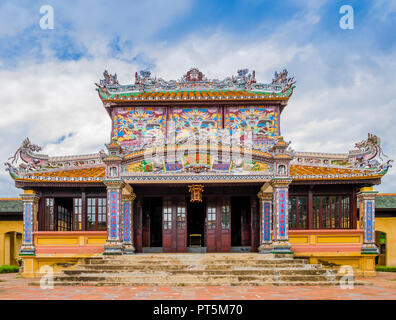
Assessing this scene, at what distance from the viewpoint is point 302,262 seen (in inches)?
595

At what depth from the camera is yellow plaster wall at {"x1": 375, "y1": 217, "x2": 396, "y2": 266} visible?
23.8 metres

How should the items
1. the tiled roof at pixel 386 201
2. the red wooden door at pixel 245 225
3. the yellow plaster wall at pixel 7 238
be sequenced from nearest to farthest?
the red wooden door at pixel 245 225 → the tiled roof at pixel 386 201 → the yellow plaster wall at pixel 7 238

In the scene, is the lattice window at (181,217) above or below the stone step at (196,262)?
above

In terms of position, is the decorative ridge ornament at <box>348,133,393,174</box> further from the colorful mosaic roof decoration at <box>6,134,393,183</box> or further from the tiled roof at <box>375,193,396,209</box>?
the tiled roof at <box>375,193,396,209</box>

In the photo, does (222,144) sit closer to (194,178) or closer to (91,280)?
(194,178)

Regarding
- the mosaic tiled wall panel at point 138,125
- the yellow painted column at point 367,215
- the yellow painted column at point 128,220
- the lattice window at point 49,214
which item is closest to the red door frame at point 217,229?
the yellow painted column at point 128,220

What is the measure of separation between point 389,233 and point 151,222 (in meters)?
12.7

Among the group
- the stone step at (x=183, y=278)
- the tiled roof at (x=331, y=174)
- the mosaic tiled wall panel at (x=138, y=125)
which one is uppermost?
the mosaic tiled wall panel at (x=138, y=125)

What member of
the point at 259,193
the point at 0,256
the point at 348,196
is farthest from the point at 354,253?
the point at 0,256

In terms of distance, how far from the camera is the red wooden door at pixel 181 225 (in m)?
19.3

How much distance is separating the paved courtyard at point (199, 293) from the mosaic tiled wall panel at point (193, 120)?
9576 millimetres

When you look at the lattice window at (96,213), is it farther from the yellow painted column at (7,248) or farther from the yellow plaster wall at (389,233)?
the yellow plaster wall at (389,233)

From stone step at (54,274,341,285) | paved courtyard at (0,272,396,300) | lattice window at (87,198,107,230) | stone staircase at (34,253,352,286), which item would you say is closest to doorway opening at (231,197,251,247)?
stone staircase at (34,253,352,286)

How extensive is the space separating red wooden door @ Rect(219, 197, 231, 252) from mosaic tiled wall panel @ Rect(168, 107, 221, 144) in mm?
3547
